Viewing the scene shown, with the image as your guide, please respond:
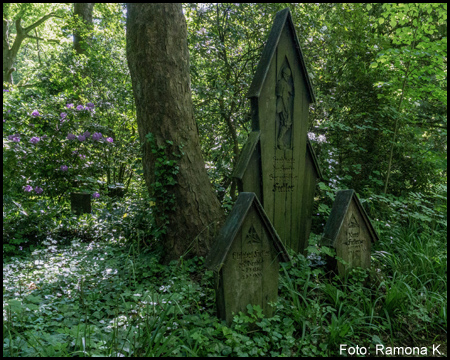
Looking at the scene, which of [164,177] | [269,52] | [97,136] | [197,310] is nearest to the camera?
[197,310]

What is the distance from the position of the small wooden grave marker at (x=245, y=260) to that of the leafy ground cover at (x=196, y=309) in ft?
0.39

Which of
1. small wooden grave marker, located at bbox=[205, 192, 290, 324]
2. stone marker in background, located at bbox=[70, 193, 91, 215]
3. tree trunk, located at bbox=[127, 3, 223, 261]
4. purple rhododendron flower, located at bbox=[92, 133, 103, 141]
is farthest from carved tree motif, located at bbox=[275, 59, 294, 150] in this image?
purple rhododendron flower, located at bbox=[92, 133, 103, 141]

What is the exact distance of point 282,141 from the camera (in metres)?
3.65

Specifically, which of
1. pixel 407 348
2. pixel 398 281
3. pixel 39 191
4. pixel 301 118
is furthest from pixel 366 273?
pixel 39 191

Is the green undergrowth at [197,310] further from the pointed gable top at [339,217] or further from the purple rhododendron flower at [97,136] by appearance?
the purple rhododendron flower at [97,136]

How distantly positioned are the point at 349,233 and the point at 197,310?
5.54 feet

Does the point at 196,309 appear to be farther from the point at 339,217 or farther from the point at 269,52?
the point at 269,52

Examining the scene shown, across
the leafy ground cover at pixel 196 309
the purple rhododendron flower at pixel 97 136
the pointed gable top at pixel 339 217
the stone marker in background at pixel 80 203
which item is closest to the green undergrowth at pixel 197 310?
the leafy ground cover at pixel 196 309

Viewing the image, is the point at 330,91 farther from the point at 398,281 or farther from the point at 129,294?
the point at 129,294

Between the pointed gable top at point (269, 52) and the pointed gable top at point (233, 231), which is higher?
the pointed gable top at point (269, 52)

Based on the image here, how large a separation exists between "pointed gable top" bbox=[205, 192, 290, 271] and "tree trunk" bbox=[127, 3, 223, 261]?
116 centimetres

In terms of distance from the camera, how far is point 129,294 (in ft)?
9.52

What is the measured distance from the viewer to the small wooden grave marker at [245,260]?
2.43m

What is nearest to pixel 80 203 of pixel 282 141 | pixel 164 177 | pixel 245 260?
pixel 164 177
